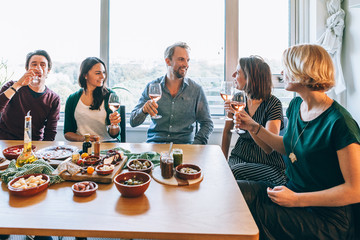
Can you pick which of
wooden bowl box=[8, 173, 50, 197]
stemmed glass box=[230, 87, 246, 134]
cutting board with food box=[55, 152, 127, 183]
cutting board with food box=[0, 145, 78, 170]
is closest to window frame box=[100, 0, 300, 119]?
stemmed glass box=[230, 87, 246, 134]

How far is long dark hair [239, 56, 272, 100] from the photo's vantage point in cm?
181

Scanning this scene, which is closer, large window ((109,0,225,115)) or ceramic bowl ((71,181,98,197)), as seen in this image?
ceramic bowl ((71,181,98,197))

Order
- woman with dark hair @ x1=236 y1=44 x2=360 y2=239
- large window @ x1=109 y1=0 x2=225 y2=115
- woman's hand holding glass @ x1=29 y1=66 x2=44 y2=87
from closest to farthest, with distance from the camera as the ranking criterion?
1. woman with dark hair @ x1=236 y1=44 x2=360 y2=239
2. woman's hand holding glass @ x1=29 y1=66 x2=44 y2=87
3. large window @ x1=109 y1=0 x2=225 y2=115

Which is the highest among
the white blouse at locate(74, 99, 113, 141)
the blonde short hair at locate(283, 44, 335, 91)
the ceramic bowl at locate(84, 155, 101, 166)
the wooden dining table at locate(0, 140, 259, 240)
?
the blonde short hair at locate(283, 44, 335, 91)

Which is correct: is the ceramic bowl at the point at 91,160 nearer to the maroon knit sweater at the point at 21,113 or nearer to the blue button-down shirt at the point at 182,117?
the blue button-down shirt at the point at 182,117

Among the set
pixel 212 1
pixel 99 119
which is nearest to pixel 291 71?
pixel 99 119

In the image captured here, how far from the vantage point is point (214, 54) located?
297cm

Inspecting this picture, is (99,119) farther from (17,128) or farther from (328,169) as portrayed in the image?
(328,169)

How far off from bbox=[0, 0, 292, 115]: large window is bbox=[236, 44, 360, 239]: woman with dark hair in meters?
1.74

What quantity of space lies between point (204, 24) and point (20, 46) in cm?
238

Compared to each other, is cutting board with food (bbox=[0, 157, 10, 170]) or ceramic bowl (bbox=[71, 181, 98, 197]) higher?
cutting board with food (bbox=[0, 157, 10, 170])

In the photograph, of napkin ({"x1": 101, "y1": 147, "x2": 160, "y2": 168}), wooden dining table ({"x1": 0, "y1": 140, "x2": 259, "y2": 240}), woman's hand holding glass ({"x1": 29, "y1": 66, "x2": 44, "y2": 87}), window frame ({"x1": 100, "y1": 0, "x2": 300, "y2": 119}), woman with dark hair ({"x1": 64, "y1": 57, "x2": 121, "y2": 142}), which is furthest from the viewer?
window frame ({"x1": 100, "y1": 0, "x2": 300, "y2": 119})

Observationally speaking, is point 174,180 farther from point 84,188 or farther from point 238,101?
point 238,101

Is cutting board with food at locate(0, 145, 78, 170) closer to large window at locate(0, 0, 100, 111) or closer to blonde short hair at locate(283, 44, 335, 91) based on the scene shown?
blonde short hair at locate(283, 44, 335, 91)
